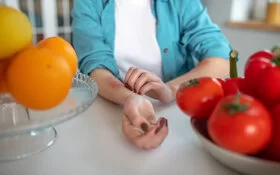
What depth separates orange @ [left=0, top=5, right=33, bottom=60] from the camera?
35 cm

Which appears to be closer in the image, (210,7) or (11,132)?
(11,132)

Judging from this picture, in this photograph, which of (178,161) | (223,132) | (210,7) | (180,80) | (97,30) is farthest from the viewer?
(210,7)

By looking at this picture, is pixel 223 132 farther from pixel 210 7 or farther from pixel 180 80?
pixel 210 7

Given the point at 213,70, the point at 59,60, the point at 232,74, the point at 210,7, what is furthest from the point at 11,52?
the point at 210,7

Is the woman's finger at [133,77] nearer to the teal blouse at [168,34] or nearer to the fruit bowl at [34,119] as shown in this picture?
the fruit bowl at [34,119]

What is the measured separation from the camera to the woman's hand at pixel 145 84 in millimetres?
573

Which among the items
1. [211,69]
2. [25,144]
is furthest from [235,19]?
[25,144]

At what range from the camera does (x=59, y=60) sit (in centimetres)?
36

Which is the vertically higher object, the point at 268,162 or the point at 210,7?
the point at 268,162

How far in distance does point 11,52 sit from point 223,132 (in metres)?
0.26

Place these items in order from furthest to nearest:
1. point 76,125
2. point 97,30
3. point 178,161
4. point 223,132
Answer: point 97,30
point 76,125
point 178,161
point 223,132

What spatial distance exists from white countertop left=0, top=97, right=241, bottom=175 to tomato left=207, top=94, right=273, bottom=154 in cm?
9

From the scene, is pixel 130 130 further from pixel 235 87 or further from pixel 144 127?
pixel 235 87

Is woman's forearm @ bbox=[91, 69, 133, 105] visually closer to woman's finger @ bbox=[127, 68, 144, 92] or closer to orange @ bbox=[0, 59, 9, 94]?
woman's finger @ bbox=[127, 68, 144, 92]
